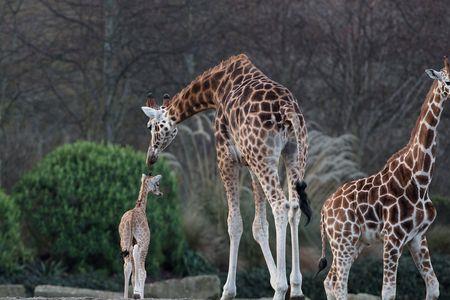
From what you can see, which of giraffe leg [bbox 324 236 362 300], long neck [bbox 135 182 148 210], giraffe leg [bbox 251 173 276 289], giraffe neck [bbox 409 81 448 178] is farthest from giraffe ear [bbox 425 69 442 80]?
long neck [bbox 135 182 148 210]

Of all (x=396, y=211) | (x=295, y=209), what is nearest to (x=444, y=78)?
(x=396, y=211)

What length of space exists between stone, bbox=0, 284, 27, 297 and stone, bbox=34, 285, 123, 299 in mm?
209

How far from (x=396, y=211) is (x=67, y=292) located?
250 inches

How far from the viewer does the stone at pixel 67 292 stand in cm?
1363

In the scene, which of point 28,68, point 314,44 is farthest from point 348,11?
point 28,68

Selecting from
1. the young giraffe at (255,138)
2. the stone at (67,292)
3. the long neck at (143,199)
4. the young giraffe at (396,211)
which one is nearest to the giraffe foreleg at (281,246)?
the young giraffe at (255,138)

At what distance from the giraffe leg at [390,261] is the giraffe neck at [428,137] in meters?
0.50

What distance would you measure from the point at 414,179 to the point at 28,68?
14.2m

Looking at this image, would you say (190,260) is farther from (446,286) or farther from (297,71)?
(297,71)

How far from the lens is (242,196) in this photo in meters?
16.5

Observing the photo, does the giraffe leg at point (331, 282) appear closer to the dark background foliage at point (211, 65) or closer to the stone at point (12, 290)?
the stone at point (12, 290)

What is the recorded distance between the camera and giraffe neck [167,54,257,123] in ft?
31.3

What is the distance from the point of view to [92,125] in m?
21.2

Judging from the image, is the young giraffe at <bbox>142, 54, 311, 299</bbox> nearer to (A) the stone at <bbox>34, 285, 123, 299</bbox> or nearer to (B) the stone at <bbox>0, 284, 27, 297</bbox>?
(A) the stone at <bbox>34, 285, 123, 299</bbox>
